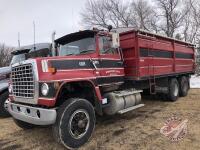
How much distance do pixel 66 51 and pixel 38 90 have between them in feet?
6.53

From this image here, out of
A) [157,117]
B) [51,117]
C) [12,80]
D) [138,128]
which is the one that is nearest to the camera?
[51,117]

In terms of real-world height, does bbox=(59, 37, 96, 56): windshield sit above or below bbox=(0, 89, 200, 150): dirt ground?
above

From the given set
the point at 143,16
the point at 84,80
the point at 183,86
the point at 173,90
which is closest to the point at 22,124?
the point at 84,80

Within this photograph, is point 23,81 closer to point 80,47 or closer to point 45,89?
point 45,89

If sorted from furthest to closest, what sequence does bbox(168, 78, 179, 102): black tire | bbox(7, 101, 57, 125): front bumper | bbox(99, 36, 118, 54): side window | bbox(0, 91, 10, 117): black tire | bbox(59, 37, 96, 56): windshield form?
bbox(168, 78, 179, 102): black tire < bbox(0, 91, 10, 117): black tire < bbox(99, 36, 118, 54): side window < bbox(59, 37, 96, 56): windshield < bbox(7, 101, 57, 125): front bumper

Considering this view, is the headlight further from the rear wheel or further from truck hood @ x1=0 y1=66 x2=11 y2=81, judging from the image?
truck hood @ x1=0 y1=66 x2=11 y2=81

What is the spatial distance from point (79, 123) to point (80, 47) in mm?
2060

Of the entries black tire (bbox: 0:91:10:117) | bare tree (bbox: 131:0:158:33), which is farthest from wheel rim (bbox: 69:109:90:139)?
bare tree (bbox: 131:0:158:33)

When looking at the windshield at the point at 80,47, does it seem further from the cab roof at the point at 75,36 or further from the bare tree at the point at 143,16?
the bare tree at the point at 143,16

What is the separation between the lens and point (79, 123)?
558 centimetres

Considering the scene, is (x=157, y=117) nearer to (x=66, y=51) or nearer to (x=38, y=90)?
(x=66, y=51)

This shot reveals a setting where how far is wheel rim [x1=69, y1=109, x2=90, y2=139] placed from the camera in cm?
544

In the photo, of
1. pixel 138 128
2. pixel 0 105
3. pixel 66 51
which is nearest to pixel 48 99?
pixel 66 51

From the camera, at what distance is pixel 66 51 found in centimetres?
701
